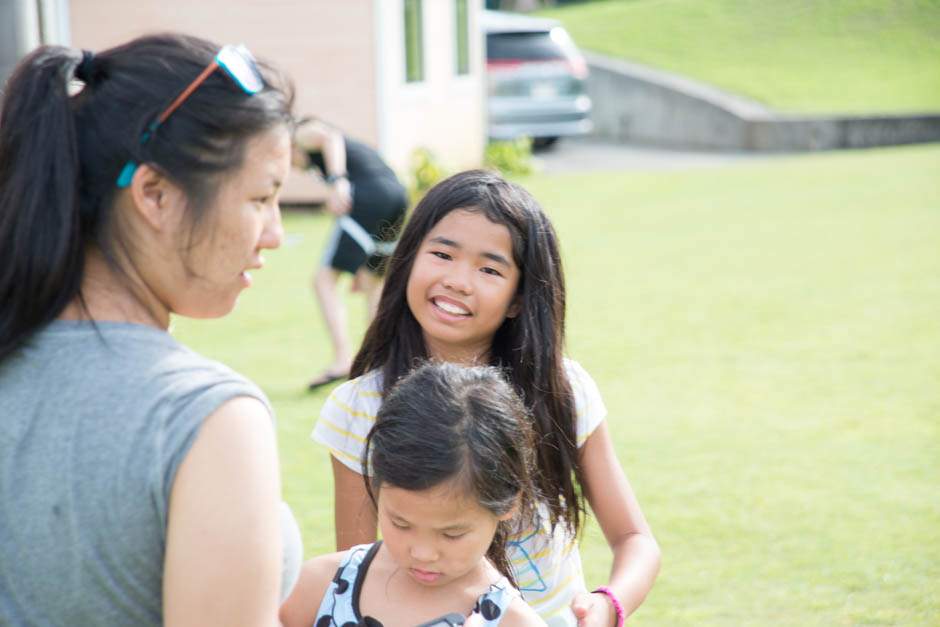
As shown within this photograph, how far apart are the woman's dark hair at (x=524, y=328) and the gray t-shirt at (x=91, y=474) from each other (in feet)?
3.30

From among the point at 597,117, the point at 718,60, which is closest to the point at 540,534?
the point at 597,117

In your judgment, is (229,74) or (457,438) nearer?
(229,74)

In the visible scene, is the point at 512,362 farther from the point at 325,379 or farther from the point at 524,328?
the point at 325,379

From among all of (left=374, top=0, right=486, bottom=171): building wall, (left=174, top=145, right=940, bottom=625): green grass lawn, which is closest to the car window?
(left=374, top=0, right=486, bottom=171): building wall

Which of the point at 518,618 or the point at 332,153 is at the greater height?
the point at 518,618

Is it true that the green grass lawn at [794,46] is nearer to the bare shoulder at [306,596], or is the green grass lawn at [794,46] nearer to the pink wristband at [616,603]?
the pink wristband at [616,603]

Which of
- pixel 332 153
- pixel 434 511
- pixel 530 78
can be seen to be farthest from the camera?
pixel 530 78

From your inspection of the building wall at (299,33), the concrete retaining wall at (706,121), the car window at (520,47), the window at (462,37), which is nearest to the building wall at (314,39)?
the building wall at (299,33)

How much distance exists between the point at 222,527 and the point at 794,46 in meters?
29.8

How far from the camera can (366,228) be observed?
6496 mm

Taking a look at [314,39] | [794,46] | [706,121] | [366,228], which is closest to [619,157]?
[706,121]

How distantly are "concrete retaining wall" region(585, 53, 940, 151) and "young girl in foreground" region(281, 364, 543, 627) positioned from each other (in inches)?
820

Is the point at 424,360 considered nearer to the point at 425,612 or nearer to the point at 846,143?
the point at 425,612

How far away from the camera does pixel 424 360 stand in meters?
2.27
